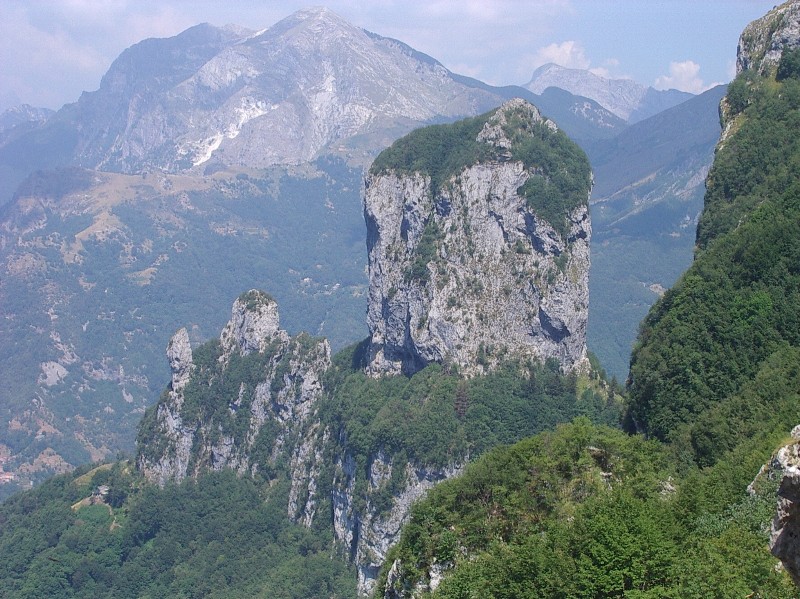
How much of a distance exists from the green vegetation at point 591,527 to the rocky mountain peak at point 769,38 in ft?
162

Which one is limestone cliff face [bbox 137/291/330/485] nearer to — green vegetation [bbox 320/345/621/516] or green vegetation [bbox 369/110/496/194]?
green vegetation [bbox 320/345/621/516]

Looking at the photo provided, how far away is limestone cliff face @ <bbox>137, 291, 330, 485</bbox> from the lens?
13675 cm

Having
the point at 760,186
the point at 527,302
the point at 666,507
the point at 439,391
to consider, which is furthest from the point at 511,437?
the point at 666,507

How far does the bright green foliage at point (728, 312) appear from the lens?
61469 millimetres

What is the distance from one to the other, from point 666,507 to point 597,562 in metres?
7.66

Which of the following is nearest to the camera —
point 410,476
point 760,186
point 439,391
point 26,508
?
point 760,186

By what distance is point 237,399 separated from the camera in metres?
143

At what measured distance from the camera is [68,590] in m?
125

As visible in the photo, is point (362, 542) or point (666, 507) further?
point (362, 542)

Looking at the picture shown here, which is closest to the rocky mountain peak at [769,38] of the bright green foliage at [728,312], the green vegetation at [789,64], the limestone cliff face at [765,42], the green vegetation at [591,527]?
the limestone cliff face at [765,42]

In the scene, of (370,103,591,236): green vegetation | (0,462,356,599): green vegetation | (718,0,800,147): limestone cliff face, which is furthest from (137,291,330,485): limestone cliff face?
(718,0,800,147): limestone cliff face

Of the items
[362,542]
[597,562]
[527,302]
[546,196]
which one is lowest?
[597,562]

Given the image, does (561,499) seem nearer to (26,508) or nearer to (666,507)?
(666,507)

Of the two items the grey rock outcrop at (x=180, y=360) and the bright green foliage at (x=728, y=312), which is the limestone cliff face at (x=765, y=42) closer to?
the bright green foliage at (x=728, y=312)
